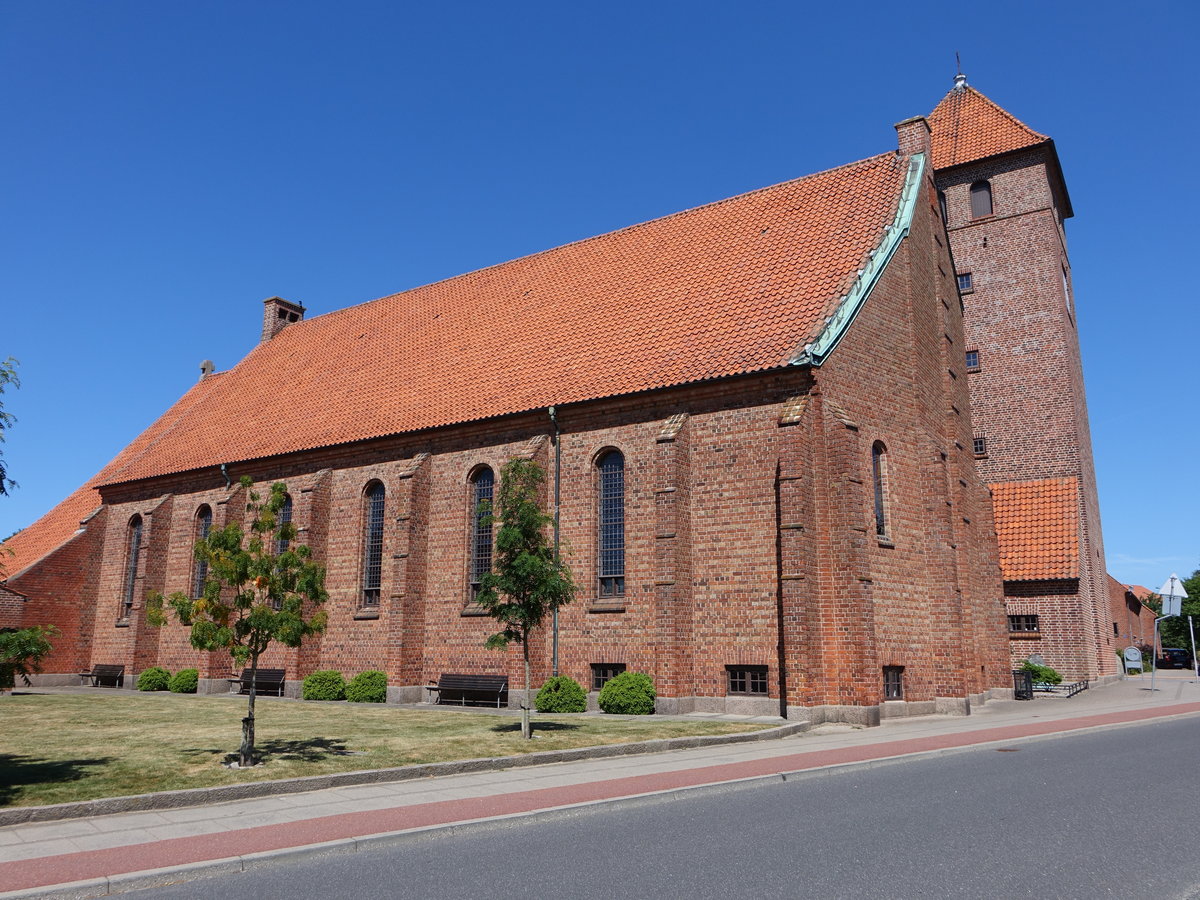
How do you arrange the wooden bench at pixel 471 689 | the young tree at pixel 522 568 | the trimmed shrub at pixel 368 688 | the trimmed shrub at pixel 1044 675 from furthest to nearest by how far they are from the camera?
the trimmed shrub at pixel 1044 675 < the trimmed shrub at pixel 368 688 < the wooden bench at pixel 471 689 < the young tree at pixel 522 568

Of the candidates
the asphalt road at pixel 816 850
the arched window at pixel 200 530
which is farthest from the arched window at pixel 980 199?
the arched window at pixel 200 530

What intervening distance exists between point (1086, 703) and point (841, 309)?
13.6 metres

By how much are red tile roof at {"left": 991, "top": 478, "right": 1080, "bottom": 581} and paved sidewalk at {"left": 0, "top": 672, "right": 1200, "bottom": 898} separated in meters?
16.3

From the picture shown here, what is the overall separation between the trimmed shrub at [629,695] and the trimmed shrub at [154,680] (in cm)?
1755

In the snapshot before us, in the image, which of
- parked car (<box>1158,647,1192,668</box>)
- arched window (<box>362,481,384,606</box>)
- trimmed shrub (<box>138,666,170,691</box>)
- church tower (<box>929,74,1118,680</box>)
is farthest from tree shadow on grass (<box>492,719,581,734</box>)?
parked car (<box>1158,647,1192,668</box>)

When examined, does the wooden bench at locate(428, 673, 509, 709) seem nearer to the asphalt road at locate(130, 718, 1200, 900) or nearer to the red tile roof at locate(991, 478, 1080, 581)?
the asphalt road at locate(130, 718, 1200, 900)

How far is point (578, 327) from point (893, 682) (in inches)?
497

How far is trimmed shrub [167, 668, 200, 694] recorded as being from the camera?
28.4 meters

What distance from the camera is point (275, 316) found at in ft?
128

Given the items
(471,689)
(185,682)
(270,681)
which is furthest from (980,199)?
(185,682)

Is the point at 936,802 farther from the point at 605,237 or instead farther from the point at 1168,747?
the point at 605,237

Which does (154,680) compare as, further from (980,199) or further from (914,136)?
(980,199)

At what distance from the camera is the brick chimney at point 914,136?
23922 millimetres

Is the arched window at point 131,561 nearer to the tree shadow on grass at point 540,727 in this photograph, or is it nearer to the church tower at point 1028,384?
the tree shadow on grass at point 540,727
